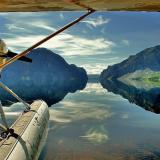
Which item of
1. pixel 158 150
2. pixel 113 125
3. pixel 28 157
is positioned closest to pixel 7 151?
pixel 28 157

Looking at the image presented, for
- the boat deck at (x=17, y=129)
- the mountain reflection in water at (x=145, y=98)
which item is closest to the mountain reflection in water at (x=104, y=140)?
the boat deck at (x=17, y=129)

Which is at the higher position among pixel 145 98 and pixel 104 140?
pixel 104 140

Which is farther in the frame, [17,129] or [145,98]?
[145,98]

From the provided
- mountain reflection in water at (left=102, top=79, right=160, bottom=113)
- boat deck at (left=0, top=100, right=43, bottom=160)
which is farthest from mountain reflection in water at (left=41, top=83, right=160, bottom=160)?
mountain reflection in water at (left=102, top=79, right=160, bottom=113)

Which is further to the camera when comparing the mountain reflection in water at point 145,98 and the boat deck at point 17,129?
the mountain reflection in water at point 145,98

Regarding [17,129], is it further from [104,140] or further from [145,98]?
A: [145,98]

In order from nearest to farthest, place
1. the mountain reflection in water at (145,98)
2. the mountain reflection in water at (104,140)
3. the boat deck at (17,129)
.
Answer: the boat deck at (17,129) < the mountain reflection in water at (104,140) < the mountain reflection in water at (145,98)

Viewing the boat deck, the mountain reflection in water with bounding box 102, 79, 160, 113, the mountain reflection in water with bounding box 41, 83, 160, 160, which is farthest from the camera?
the mountain reflection in water with bounding box 102, 79, 160, 113

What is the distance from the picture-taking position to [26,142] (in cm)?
1184

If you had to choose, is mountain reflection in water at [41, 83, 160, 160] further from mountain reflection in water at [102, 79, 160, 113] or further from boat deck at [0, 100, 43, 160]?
mountain reflection in water at [102, 79, 160, 113]

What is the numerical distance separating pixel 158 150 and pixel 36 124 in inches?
250

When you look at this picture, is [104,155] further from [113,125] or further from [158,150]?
[113,125]

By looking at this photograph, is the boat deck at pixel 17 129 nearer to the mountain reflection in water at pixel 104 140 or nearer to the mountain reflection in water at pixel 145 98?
the mountain reflection in water at pixel 104 140

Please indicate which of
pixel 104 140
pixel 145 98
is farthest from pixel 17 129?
pixel 145 98
